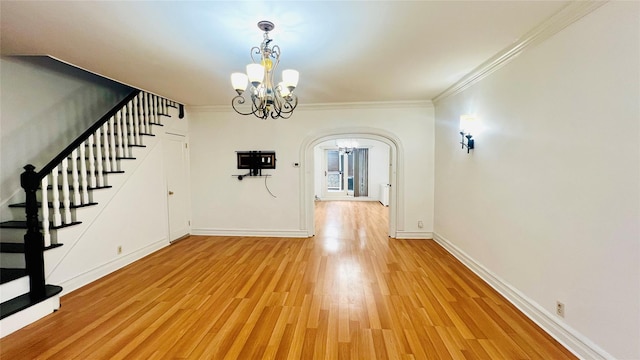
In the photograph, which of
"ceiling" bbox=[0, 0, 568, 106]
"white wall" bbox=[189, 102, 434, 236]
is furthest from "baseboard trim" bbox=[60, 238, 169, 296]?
"ceiling" bbox=[0, 0, 568, 106]

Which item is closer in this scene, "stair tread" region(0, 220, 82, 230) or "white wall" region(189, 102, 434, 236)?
"stair tread" region(0, 220, 82, 230)

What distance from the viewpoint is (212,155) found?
5371 mm

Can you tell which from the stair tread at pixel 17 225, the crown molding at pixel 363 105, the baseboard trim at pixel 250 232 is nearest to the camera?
the stair tread at pixel 17 225

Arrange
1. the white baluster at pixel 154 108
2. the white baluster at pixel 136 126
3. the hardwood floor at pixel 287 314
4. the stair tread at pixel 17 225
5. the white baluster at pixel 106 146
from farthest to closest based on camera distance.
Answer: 1. the white baluster at pixel 154 108
2. the white baluster at pixel 136 126
3. the white baluster at pixel 106 146
4. the stair tread at pixel 17 225
5. the hardwood floor at pixel 287 314

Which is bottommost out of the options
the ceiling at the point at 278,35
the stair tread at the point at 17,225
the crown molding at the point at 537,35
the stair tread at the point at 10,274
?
the stair tread at the point at 10,274

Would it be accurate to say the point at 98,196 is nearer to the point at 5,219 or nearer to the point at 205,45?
the point at 5,219

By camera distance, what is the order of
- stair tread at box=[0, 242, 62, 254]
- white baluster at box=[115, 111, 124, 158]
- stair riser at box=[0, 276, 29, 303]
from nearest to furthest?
stair riser at box=[0, 276, 29, 303]
stair tread at box=[0, 242, 62, 254]
white baluster at box=[115, 111, 124, 158]

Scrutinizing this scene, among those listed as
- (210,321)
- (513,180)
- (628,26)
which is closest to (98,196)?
(210,321)

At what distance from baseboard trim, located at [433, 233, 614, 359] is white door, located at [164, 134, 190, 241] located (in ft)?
16.8

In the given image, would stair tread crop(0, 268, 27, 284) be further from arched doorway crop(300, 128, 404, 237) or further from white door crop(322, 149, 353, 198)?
white door crop(322, 149, 353, 198)

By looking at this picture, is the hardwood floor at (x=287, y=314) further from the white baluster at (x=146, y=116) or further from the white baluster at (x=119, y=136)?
the white baluster at (x=146, y=116)

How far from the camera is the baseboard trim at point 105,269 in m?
3.05

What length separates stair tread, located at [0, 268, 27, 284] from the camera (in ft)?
8.09

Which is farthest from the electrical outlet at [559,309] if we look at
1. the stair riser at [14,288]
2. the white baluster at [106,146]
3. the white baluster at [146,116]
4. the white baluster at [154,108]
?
the white baluster at [154,108]
